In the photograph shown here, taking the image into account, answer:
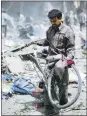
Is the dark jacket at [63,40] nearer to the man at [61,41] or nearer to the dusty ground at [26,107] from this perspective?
the man at [61,41]

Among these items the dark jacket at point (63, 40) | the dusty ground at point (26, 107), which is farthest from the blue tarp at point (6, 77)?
the dark jacket at point (63, 40)

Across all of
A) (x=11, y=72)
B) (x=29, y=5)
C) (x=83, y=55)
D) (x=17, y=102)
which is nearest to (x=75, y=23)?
(x=29, y=5)

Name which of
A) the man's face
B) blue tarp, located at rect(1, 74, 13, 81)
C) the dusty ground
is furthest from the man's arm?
blue tarp, located at rect(1, 74, 13, 81)

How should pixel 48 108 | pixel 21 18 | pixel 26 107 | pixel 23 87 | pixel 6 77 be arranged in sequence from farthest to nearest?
pixel 21 18 → pixel 6 77 → pixel 23 87 → pixel 26 107 → pixel 48 108

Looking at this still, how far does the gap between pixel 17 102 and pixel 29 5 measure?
24152 mm

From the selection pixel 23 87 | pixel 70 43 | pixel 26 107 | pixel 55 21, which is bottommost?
pixel 26 107

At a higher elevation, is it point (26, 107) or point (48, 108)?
point (48, 108)

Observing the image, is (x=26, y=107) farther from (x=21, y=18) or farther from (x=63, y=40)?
(x=21, y=18)

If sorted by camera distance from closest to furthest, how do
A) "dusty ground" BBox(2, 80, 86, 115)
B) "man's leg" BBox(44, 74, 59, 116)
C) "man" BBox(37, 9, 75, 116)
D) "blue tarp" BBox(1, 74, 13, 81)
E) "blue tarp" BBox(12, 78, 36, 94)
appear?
"man" BBox(37, 9, 75, 116) < "man's leg" BBox(44, 74, 59, 116) < "dusty ground" BBox(2, 80, 86, 115) < "blue tarp" BBox(12, 78, 36, 94) < "blue tarp" BBox(1, 74, 13, 81)

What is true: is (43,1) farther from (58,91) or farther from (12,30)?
(58,91)

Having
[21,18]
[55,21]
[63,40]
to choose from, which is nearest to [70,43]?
[63,40]

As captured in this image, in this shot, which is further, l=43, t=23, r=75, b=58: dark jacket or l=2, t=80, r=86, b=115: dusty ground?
l=2, t=80, r=86, b=115: dusty ground

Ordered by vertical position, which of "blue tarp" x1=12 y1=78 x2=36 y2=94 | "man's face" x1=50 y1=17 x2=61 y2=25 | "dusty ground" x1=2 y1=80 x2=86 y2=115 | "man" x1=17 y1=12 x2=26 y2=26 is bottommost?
"dusty ground" x1=2 y1=80 x2=86 y2=115

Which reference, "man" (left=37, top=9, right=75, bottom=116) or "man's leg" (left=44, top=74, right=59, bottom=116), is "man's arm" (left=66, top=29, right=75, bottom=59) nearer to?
"man" (left=37, top=9, right=75, bottom=116)
